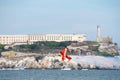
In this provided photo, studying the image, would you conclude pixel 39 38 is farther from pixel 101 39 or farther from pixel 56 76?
pixel 56 76

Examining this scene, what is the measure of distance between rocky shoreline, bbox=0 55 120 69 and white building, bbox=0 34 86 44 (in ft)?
91.9

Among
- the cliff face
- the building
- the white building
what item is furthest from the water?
the building

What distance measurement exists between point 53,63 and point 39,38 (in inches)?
1309

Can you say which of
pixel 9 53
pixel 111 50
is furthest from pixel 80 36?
pixel 9 53

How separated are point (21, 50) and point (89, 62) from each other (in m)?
18.6

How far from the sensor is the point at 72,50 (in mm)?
161625

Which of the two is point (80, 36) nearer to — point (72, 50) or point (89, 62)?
point (72, 50)

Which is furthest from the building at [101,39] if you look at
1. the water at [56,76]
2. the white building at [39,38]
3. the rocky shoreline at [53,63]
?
the water at [56,76]

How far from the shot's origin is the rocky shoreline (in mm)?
147250

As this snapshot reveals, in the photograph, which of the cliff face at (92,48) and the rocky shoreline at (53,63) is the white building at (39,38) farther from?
the rocky shoreline at (53,63)

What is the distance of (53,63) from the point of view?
147500 mm

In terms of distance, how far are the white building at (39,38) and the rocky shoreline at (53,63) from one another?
91.9 feet

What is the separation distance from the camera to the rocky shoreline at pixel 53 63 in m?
147

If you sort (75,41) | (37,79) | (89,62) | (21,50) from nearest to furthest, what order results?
(37,79)
(89,62)
(21,50)
(75,41)
